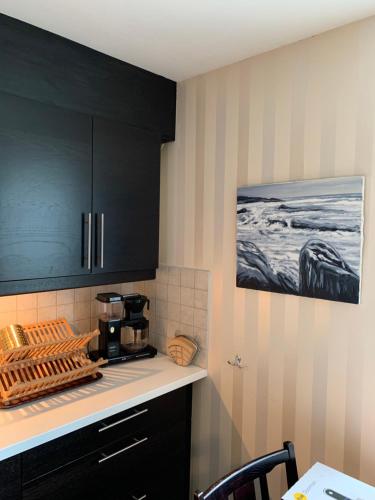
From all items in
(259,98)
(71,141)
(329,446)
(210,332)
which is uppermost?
(259,98)

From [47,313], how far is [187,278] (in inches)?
29.4

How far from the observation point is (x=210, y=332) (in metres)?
1.86

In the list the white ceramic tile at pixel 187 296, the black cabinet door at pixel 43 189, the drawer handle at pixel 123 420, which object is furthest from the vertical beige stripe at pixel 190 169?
the drawer handle at pixel 123 420

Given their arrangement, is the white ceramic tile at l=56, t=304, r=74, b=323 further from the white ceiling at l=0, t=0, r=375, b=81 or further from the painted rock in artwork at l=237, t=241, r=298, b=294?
the white ceiling at l=0, t=0, r=375, b=81

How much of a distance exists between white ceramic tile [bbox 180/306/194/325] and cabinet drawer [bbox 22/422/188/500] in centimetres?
51

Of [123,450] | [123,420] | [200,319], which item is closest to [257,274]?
[200,319]

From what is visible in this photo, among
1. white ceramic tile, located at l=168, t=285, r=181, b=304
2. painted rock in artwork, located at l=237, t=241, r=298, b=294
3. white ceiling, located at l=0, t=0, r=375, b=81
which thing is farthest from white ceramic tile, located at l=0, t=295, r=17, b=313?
white ceiling, located at l=0, t=0, r=375, b=81

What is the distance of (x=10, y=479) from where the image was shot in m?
1.27

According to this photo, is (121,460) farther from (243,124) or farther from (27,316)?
(243,124)

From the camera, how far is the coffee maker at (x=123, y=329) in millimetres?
1943

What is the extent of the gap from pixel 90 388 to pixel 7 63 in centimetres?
137

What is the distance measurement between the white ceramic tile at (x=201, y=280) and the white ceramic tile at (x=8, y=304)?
89cm

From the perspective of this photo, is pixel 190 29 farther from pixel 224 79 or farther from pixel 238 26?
pixel 224 79

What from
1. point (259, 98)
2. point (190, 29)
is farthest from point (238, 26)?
point (259, 98)
